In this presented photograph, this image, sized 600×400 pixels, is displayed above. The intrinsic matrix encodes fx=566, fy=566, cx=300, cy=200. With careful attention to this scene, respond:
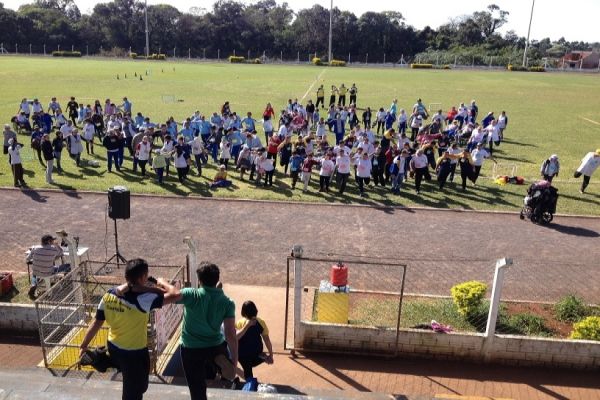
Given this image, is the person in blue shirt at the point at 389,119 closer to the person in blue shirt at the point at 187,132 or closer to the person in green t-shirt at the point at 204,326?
the person in blue shirt at the point at 187,132

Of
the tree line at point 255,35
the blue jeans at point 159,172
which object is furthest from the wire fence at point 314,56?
the blue jeans at point 159,172

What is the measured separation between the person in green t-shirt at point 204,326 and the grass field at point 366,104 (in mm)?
11471

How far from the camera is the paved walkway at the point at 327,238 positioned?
39.1 feet

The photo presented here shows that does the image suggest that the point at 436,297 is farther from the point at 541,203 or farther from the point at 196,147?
the point at 196,147

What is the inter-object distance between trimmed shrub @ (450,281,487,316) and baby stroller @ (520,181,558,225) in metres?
6.28

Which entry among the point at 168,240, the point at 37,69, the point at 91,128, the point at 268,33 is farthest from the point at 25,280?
the point at 268,33

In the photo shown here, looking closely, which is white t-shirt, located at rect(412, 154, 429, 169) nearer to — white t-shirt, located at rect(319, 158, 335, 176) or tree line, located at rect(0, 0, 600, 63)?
white t-shirt, located at rect(319, 158, 335, 176)

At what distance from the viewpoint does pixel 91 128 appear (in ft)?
71.4

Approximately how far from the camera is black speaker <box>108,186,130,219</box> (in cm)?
1081

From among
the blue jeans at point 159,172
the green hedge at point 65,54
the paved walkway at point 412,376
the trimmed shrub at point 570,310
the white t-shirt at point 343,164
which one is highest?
the green hedge at point 65,54

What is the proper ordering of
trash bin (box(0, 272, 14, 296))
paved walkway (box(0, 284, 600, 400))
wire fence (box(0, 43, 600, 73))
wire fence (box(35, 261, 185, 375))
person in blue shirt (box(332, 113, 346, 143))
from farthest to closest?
1. wire fence (box(0, 43, 600, 73))
2. person in blue shirt (box(332, 113, 346, 143))
3. trash bin (box(0, 272, 14, 296))
4. paved walkway (box(0, 284, 600, 400))
5. wire fence (box(35, 261, 185, 375))

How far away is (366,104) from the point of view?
37.2 m

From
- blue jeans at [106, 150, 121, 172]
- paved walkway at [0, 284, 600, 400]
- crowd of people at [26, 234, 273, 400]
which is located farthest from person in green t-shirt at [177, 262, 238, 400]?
blue jeans at [106, 150, 121, 172]

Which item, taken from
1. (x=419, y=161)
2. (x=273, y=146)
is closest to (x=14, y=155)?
(x=273, y=146)
